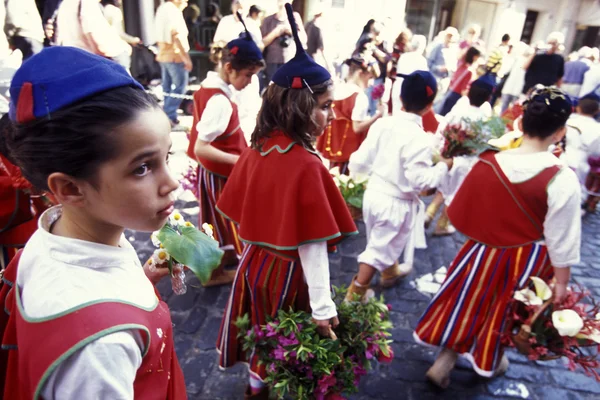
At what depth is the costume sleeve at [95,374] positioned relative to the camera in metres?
0.94

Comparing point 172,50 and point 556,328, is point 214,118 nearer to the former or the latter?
point 556,328

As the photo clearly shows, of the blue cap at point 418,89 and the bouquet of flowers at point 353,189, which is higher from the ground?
the blue cap at point 418,89

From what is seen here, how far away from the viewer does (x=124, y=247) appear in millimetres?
1244

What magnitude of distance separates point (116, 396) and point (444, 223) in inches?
190

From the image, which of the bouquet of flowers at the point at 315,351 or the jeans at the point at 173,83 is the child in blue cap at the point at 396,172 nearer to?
the bouquet of flowers at the point at 315,351

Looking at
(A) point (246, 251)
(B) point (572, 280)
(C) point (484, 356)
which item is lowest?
(B) point (572, 280)

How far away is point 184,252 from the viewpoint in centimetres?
132

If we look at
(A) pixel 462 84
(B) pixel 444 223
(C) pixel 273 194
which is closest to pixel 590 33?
(A) pixel 462 84

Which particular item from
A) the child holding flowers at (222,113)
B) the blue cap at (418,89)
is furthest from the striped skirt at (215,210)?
the blue cap at (418,89)

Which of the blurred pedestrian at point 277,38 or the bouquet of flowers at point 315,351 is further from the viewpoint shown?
the blurred pedestrian at point 277,38

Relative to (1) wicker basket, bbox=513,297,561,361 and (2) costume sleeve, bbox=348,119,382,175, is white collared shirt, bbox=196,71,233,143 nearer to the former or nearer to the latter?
(2) costume sleeve, bbox=348,119,382,175

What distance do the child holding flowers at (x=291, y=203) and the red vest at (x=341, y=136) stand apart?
2.77 m

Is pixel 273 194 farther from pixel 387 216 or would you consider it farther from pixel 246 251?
pixel 387 216

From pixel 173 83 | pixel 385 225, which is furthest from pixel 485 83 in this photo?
pixel 173 83
